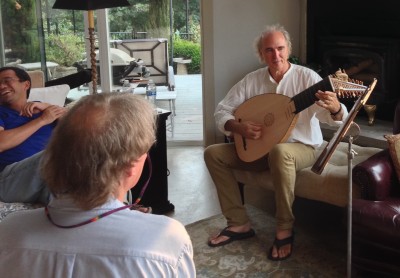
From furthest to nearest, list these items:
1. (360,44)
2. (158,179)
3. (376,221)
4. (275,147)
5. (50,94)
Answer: (360,44)
(158,179)
(50,94)
(275,147)
(376,221)

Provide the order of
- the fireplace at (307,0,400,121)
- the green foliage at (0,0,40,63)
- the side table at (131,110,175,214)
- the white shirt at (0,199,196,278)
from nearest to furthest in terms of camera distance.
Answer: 1. the white shirt at (0,199,196,278)
2. the side table at (131,110,175,214)
3. the fireplace at (307,0,400,121)
4. the green foliage at (0,0,40,63)

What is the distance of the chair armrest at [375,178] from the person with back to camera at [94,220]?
1524mm

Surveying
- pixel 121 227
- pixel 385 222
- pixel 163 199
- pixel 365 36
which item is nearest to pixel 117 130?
pixel 121 227

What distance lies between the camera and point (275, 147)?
2.48 meters

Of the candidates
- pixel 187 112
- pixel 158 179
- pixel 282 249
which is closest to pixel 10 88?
pixel 158 179

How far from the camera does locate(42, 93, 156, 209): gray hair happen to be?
868 mm

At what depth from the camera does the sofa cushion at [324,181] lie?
2.37 m

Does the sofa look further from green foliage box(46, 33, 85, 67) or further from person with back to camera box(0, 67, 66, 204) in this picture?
green foliage box(46, 33, 85, 67)

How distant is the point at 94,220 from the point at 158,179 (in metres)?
2.11

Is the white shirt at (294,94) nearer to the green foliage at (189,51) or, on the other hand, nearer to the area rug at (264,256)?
the area rug at (264,256)

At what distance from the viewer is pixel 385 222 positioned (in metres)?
2.05

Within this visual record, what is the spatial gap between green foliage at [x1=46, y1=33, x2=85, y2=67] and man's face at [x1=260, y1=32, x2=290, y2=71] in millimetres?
2310

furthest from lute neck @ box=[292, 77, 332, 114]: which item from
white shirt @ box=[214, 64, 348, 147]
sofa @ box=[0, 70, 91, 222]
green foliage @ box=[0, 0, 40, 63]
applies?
green foliage @ box=[0, 0, 40, 63]

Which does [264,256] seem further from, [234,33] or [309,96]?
[234,33]
